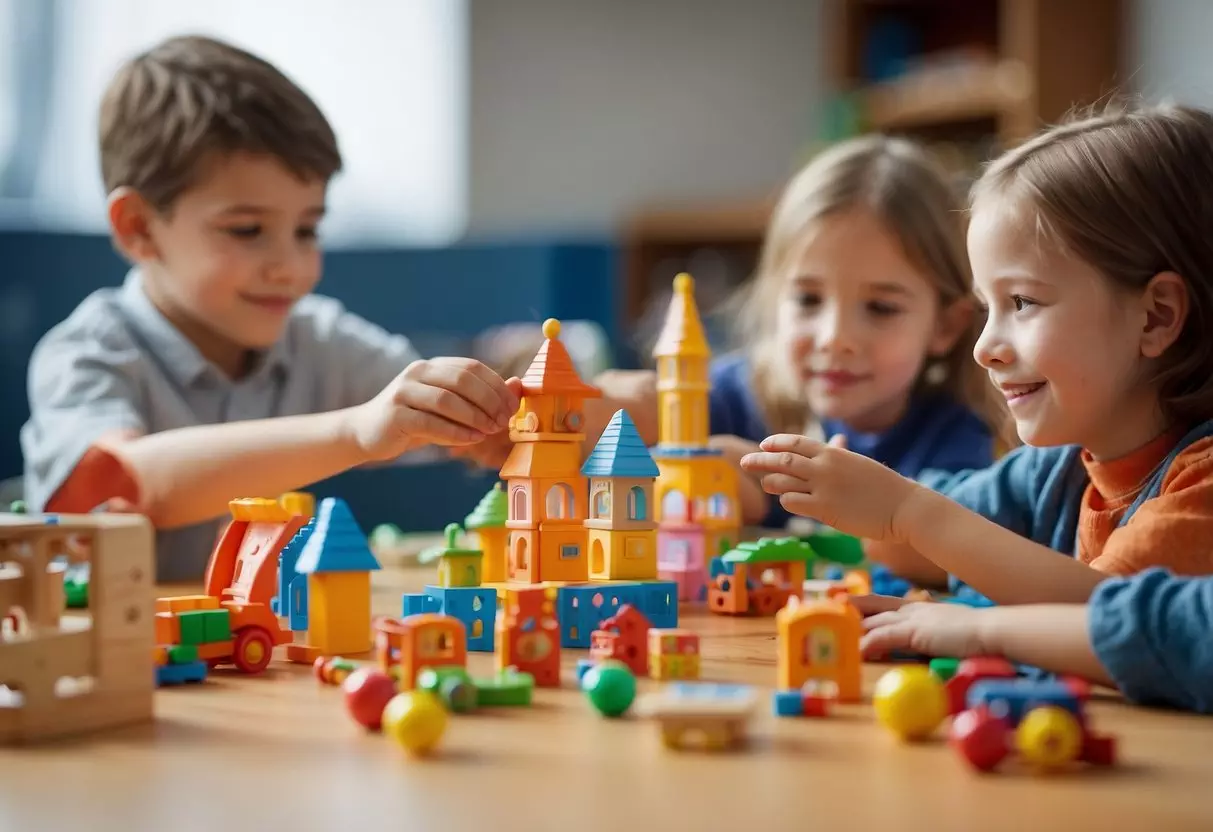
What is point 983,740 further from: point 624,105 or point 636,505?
point 624,105

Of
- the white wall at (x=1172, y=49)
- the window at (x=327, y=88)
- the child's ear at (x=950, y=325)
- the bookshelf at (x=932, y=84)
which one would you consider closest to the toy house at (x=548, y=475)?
the child's ear at (x=950, y=325)

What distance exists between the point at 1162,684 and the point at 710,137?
4096 mm

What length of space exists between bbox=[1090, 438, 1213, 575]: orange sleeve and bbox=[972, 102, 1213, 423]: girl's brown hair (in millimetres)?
112

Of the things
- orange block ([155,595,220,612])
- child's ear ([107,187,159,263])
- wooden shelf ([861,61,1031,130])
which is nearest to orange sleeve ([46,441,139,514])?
child's ear ([107,187,159,263])

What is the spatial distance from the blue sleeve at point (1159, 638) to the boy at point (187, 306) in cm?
94

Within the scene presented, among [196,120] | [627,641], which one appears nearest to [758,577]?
[627,641]

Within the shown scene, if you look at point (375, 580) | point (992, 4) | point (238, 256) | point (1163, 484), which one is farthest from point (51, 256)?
point (992, 4)

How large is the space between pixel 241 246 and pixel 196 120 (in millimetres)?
178

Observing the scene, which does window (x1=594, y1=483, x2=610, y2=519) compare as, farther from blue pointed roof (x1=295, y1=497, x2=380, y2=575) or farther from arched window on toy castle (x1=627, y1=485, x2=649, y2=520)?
blue pointed roof (x1=295, y1=497, x2=380, y2=575)

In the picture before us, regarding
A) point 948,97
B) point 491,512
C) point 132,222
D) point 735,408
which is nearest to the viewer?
point 491,512

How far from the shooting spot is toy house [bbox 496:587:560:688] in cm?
90

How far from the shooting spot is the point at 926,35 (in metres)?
4.19

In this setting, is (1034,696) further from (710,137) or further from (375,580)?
(710,137)

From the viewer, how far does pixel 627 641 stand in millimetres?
942
